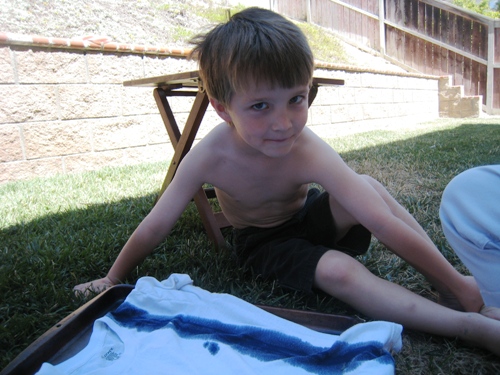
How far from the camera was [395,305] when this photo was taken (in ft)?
4.15

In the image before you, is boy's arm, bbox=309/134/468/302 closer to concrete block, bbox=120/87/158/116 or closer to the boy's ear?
the boy's ear

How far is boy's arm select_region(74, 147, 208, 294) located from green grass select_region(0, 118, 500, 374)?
0.09 metres

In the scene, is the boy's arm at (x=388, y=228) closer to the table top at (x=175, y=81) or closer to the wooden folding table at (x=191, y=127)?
the wooden folding table at (x=191, y=127)

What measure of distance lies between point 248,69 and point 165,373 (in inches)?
36.0

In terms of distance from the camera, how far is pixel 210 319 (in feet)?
4.06

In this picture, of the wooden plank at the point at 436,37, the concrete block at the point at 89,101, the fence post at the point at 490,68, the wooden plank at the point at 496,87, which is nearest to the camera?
the concrete block at the point at 89,101

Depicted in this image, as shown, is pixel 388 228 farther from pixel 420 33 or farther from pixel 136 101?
pixel 420 33

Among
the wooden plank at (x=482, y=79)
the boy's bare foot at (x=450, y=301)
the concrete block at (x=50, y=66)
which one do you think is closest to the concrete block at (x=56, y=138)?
the concrete block at (x=50, y=66)

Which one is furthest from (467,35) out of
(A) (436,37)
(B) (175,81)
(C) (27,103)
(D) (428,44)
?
(B) (175,81)

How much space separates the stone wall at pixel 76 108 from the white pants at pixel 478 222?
405 centimetres

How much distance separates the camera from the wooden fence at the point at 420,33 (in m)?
10.1

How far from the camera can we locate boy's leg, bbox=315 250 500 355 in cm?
115

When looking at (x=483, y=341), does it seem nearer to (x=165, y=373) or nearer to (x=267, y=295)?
(x=267, y=295)

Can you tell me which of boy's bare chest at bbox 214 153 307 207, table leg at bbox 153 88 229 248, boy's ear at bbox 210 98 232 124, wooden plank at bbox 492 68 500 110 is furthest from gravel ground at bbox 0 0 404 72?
wooden plank at bbox 492 68 500 110
